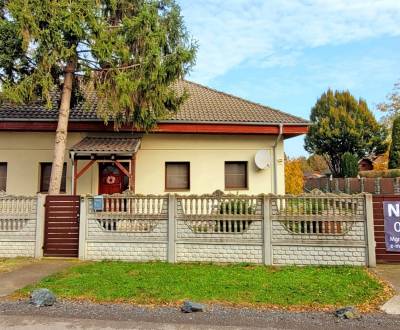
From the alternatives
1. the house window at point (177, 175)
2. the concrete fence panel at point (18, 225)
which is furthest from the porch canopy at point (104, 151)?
the concrete fence panel at point (18, 225)

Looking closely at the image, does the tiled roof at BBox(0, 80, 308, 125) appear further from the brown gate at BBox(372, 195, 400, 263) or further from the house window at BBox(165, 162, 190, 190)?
the brown gate at BBox(372, 195, 400, 263)

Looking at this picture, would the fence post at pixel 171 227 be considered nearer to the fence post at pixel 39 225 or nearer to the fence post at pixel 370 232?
the fence post at pixel 39 225

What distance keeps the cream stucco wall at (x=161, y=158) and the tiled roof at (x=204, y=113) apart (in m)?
0.72

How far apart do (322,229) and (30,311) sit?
5544 millimetres

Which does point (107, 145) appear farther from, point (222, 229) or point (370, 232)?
point (370, 232)

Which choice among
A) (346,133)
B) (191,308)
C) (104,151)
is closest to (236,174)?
(104,151)

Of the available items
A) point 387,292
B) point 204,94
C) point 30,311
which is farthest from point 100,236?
point 204,94

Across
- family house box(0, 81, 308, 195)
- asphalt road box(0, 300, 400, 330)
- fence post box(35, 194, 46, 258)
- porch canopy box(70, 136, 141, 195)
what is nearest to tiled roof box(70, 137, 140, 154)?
porch canopy box(70, 136, 141, 195)

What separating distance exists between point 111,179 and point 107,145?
1.93 meters

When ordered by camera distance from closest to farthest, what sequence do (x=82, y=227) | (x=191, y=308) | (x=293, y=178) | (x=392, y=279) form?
1. (x=191, y=308)
2. (x=392, y=279)
3. (x=82, y=227)
4. (x=293, y=178)

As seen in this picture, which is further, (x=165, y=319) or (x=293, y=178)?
(x=293, y=178)

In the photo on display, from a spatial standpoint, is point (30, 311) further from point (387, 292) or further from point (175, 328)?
point (387, 292)

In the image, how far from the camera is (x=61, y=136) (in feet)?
33.8

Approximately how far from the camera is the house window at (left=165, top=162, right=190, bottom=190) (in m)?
13.3
